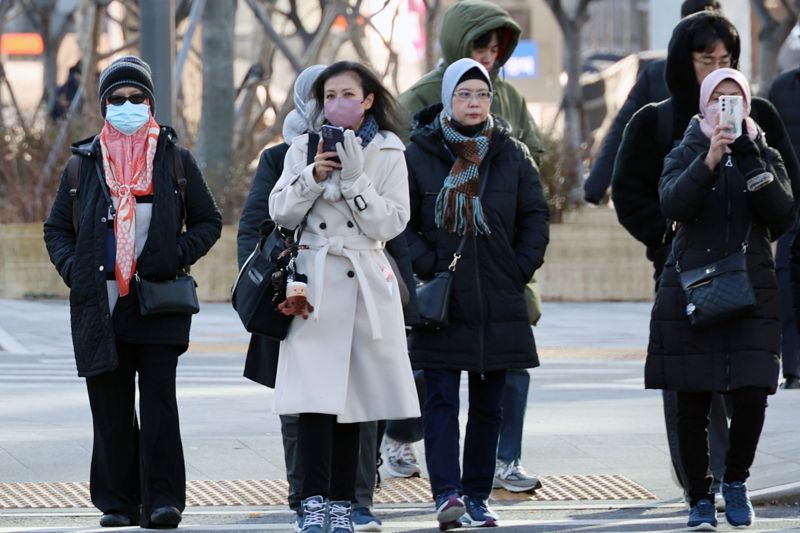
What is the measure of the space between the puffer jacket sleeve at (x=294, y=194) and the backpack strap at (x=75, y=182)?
86 cm

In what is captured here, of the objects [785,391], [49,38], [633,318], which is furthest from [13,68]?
[785,391]

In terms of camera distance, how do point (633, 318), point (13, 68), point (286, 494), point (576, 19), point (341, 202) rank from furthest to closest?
point (13, 68)
point (576, 19)
point (633, 318)
point (286, 494)
point (341, 202)

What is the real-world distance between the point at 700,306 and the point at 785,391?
13.8 ft

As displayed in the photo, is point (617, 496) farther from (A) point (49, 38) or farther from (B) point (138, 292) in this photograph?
(A) point (49, 38)

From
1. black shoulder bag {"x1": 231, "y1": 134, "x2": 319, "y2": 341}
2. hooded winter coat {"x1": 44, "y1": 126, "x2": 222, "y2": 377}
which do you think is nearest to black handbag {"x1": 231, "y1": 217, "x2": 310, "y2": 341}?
black shoulder bag {"x1": 231, "y1": 134, "x2": 319, "y2": 341}

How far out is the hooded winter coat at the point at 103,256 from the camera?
7383 millimetres

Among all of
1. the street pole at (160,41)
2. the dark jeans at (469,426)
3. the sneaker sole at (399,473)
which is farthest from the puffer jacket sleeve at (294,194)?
the street pole at (160,41)

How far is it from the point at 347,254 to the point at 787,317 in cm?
492

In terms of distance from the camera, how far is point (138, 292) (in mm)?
7406

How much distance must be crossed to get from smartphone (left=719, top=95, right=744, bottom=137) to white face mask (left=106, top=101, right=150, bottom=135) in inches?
83.7

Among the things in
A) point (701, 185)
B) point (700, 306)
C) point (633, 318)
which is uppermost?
point (701, 185)

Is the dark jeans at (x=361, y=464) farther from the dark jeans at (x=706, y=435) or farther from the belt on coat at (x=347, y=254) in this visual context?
the dark jeans at (x=706, y=435)

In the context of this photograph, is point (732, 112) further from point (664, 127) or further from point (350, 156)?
point (350, 156)

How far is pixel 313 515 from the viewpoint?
693cm
